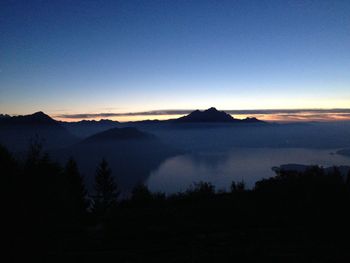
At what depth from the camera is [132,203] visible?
2108 cm

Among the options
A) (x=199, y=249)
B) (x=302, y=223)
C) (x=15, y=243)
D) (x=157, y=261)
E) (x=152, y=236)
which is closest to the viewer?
(x=15, y=243)

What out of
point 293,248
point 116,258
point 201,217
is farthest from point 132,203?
point 293,248

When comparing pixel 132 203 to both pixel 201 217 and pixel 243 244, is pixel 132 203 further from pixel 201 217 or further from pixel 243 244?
pixel 243 244

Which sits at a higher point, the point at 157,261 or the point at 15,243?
the point at 15,243

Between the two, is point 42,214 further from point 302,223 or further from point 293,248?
point 302,223

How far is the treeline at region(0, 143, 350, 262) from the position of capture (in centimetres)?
716

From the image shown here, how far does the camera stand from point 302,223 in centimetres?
1205

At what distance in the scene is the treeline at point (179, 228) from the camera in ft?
23.5

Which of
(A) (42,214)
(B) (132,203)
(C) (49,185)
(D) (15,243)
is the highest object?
(C) (49,185)

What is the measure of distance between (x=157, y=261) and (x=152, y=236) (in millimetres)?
2223

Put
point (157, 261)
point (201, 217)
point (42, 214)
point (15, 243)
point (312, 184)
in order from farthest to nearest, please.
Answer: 1. point (312, 184)
2. point (201, 217)
3. point (157, 261)
4. point (42, 214)
5. point (15, 243)

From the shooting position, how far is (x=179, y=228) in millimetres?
11539

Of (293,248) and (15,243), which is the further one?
(293,248)

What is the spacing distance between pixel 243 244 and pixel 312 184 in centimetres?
818
